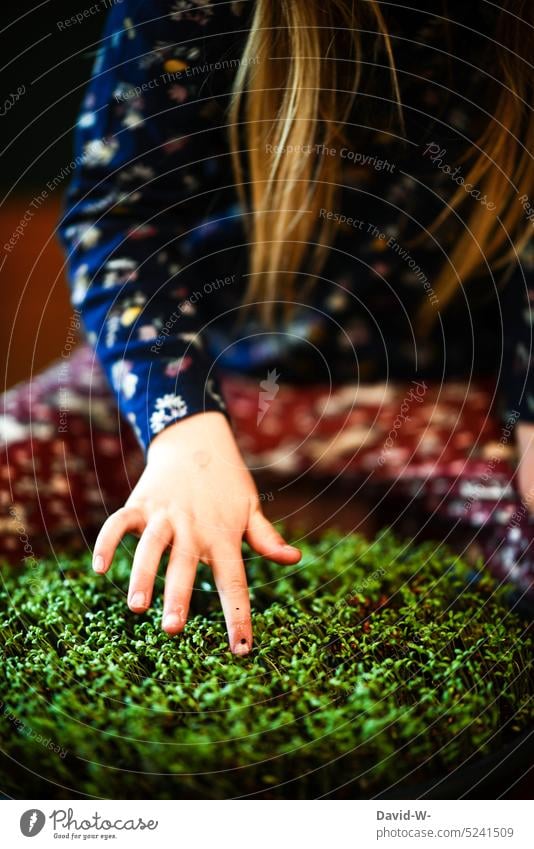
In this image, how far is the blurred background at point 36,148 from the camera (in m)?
0.53

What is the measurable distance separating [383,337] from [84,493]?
350 millimetres

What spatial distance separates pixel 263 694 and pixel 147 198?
36cm

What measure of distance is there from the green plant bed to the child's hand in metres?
0.03

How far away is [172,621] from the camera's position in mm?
349

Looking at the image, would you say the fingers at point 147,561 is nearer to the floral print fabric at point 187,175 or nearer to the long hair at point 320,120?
the floral print fabric at point 187,175

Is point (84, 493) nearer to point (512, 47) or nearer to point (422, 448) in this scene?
point (422, 448)

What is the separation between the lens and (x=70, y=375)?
2.21 ft

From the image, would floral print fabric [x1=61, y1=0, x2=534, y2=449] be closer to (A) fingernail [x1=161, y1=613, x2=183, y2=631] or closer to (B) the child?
(B) the child
